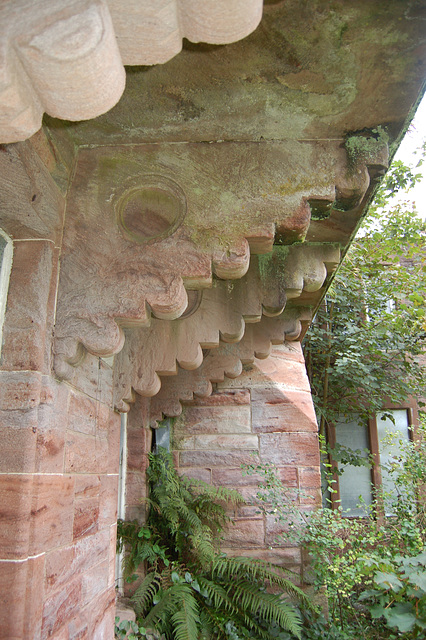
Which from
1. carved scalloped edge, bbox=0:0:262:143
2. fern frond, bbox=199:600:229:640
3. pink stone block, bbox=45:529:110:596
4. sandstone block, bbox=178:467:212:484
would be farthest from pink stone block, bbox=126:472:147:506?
carved scalloped edge, bbox=0:0:262:143

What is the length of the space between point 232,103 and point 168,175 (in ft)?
1.40

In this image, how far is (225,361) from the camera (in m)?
4.34

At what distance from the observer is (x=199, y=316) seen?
319cm

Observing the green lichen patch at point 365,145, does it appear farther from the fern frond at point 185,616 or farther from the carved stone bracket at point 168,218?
the fern frond at point 185,616

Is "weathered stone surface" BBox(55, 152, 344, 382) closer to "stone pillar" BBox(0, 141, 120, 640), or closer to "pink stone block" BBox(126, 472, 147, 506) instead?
"stone pillar" BBox(0, 141, 120, 640)

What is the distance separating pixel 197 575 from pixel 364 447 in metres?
4.97

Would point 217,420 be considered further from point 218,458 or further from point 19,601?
point 19,601

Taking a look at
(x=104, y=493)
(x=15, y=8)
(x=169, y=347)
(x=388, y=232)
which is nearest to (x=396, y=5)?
(x=15, y=8)

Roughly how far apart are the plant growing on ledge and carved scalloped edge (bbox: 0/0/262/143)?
11.3ft

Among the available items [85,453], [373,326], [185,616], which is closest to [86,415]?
[85,453]

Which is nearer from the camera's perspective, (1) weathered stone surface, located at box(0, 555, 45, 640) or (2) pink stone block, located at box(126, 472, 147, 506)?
(1) weathered stone surface, located at box(0, 555, 45, 640)

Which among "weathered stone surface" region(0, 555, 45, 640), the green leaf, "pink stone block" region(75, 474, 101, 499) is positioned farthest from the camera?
the green leaf

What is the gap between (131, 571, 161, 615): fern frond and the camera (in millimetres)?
3695

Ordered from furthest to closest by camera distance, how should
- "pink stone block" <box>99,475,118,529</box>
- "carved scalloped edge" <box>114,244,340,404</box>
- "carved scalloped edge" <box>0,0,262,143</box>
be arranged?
1. "carved scalloped edge" <box>114,244,340,404</box>
2. "pink stone block" <box>99,475,118,529</box>
3. "carved scalloped edge" <box>0,0,262,143</box>
